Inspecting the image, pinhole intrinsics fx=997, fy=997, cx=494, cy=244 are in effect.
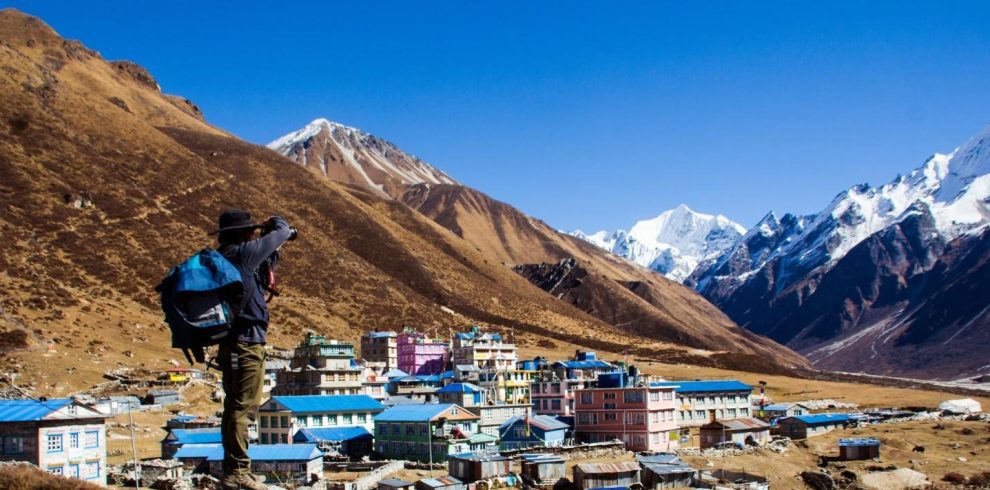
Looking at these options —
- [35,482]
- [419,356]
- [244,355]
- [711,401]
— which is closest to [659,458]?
[711,401]

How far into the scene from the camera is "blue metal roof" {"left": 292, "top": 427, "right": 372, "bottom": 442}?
70.7 metres

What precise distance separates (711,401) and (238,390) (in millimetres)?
95882

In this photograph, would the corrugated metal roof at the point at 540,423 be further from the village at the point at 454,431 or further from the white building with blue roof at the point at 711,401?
the white building with blue roof at the point at 711,401

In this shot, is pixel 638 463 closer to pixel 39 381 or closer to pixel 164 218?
pixel 39 381

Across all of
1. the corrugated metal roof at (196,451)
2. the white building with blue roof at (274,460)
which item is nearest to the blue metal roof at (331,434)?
the white building with blue roof at (274,460)

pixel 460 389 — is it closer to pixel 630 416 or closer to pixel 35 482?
pixel 630 416

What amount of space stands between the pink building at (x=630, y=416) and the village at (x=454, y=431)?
12 centimetres

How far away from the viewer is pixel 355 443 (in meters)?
74.1

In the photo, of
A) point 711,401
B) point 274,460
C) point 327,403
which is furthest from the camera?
point 711,401

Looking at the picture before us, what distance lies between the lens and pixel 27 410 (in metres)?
45.4

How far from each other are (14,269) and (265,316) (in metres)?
133

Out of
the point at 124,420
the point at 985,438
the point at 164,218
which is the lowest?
the point at 985,438

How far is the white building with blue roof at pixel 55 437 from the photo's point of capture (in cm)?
4391

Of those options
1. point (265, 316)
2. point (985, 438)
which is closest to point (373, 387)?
point (985, 438)
